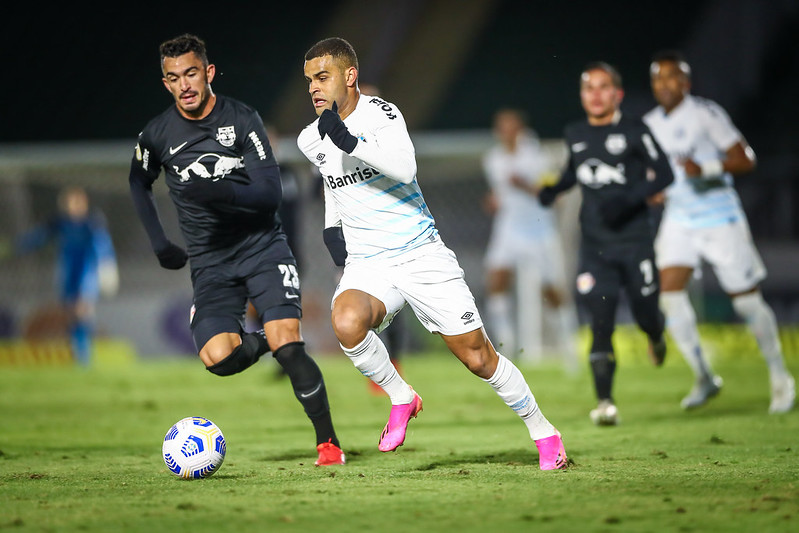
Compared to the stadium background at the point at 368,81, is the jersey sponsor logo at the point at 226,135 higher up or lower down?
lower down

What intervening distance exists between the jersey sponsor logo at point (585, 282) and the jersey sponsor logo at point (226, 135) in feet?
9.54

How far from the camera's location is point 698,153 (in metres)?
8.30

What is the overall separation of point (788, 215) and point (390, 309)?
484 inches

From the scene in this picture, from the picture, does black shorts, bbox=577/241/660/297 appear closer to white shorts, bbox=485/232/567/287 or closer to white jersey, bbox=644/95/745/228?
white jersey, bbox=644/95/745/228

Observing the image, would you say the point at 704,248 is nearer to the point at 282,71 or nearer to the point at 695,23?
the point at 695,23

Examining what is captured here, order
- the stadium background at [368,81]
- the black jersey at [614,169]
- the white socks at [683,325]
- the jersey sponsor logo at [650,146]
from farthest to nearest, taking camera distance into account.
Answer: the stadium background at [368,81]
the white socks at [683,325]
the black jersey at [614,169]
the jersey sponsor logo at [650,146]

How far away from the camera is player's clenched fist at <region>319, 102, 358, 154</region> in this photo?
4805 millimetres

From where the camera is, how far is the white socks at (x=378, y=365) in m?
5.38

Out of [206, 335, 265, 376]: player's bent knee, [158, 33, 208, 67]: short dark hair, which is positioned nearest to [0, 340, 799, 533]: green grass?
[206, 335, 265, 376]: player's bent knee

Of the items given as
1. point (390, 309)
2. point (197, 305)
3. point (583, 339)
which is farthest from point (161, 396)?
point (583, 339)

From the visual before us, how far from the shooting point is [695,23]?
2252 centimetres

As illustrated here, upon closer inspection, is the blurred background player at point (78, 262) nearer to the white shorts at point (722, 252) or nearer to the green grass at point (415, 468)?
the green grass at point (415, 468)

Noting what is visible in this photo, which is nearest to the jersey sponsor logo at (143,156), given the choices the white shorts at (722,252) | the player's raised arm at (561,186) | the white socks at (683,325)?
the player's raised arm at (561,186)

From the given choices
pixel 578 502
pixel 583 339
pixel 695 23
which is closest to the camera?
pixel 578 502
